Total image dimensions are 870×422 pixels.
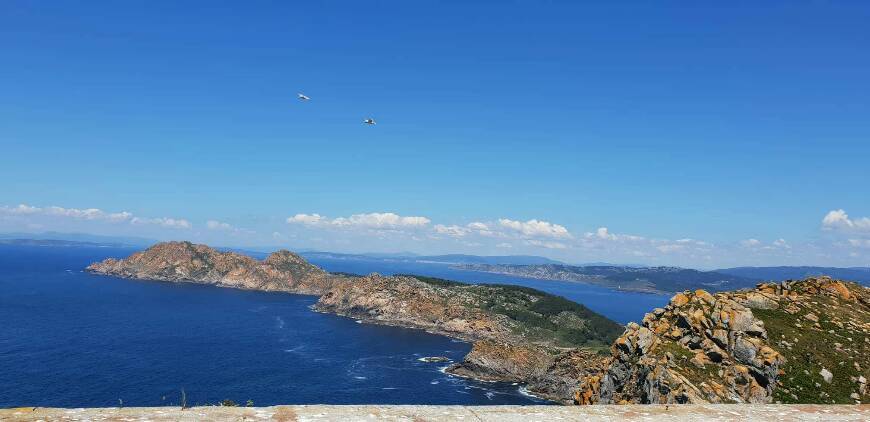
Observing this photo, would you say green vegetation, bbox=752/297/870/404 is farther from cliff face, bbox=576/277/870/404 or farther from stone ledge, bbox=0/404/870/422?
stone ledge, bbox=0/404/870/422

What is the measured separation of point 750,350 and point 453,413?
3445 cm

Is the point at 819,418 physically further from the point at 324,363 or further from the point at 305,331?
the point at 305,331

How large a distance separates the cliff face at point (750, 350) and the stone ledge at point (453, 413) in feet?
76.3

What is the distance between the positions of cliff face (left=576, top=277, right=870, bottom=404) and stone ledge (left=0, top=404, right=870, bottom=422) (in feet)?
76.3

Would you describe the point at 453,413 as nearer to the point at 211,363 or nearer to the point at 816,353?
the point at 816,353

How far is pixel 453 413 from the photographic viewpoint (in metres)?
9.22

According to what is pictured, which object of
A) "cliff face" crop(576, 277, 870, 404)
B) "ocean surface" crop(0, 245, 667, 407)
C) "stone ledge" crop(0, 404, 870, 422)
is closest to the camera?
"stone ledge" crop(0, 404, 870, 422)

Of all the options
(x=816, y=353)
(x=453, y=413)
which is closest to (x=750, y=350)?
(x=816, y=353)

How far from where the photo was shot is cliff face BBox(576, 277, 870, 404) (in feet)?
107

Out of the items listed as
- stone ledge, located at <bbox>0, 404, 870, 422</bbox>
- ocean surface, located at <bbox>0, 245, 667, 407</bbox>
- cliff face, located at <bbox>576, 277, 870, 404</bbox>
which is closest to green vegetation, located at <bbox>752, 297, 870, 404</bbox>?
cliff face, located at <bbox>576, 277, 870, 404</bbox>

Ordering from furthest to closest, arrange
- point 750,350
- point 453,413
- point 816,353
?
point 750,350
point 816,353
point 453,413

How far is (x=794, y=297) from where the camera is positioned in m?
43.4

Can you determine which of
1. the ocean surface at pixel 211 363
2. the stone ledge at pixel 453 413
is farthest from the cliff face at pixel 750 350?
the ocean surface at pixel 211 363

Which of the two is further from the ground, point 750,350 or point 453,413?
point 453,413
